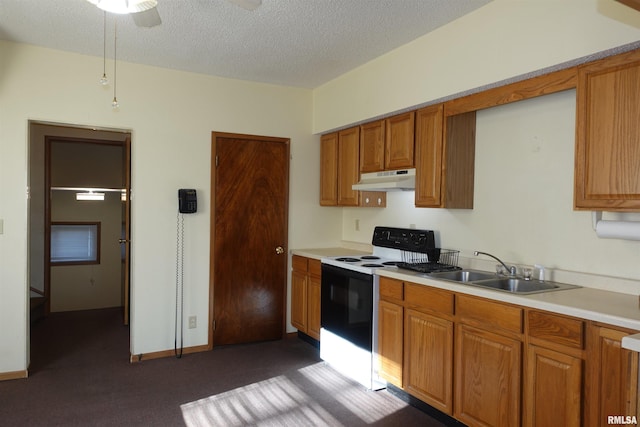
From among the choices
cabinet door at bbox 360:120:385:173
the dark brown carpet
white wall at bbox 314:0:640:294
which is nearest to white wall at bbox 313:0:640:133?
white wall at bbox 314:0:640:294

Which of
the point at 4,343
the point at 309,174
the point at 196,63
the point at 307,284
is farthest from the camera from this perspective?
the point at 309,174

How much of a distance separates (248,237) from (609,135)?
311cm

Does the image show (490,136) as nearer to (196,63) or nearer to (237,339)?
(196,63)

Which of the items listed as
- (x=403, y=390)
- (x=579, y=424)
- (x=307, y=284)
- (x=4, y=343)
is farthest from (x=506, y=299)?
(x=4, y=343)

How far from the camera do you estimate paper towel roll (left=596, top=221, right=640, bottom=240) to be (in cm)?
214

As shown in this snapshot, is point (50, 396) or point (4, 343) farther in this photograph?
point (4, 343)

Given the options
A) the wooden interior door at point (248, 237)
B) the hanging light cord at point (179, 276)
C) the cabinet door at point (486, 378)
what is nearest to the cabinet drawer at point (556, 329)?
the cabinet door at point (486, 378)

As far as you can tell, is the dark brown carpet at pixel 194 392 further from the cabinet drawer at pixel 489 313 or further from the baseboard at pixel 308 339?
the cabinet drawer at pixel 489 313

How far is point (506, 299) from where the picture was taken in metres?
2.32

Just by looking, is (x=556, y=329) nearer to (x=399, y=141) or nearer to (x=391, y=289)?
(x=391, y=289)

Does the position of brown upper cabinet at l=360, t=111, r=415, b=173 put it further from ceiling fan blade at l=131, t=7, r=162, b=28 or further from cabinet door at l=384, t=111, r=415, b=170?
ceiling fan blade at l=131, t=7, r=162, b=28

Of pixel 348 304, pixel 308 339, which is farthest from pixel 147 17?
pixel 308 339

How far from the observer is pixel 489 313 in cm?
243

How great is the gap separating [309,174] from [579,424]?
3.26 meters
